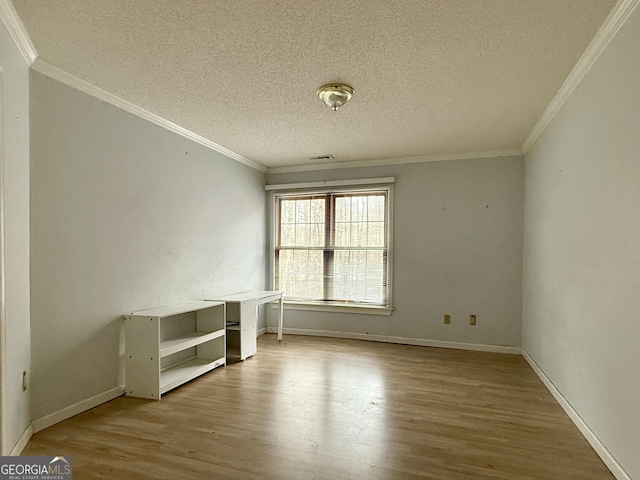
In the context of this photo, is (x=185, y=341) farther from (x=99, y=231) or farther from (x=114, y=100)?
(x=114, y=100)

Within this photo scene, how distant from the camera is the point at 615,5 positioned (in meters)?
1.78

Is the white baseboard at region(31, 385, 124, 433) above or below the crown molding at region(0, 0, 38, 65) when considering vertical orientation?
below

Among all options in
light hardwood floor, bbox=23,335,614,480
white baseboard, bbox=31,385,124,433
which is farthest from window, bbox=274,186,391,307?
white baseboard, bbox=31,385,124,433

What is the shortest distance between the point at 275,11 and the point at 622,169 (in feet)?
6.43

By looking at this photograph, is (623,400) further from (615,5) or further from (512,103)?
(512,103)

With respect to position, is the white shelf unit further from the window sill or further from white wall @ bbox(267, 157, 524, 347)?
white wall @ bbox(267, 157, 524, 347)

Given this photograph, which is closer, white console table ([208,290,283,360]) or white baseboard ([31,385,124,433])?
white baseboard ([31,385,124,433])

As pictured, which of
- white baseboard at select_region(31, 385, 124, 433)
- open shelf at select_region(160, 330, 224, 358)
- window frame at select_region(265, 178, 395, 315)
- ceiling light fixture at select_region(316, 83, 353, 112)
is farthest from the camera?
window frame at select_region(265, 178, 395, 315)

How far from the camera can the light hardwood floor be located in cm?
200

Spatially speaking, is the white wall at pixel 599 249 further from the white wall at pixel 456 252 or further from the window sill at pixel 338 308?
the window sill at pixel 338 308

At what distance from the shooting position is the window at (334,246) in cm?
500

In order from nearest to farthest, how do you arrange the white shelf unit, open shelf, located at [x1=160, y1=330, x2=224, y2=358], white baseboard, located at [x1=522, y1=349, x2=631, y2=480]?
white baseboard, located at [x1=522, y1=349, x2=631, y2=480]
the white shelf unit
open shelf, located at [x1=160, y1=330, x2=224, y2=358]
